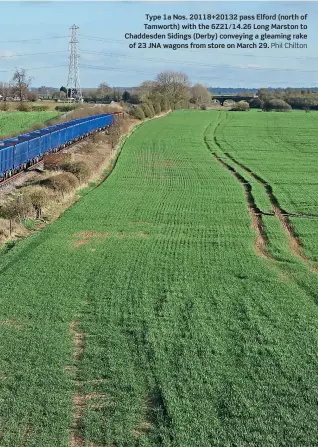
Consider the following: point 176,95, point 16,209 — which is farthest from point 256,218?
point 176,95

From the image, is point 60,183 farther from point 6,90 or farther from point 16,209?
point 6,90

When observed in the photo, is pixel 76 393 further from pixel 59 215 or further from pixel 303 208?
pixel 303 208

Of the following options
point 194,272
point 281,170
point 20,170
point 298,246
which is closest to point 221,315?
point 194,272

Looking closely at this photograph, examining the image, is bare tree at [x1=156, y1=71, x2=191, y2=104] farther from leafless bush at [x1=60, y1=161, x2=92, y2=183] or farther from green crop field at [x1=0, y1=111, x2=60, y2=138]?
leafless bush at [x1=60, y1=161, x2=92, y2=183]

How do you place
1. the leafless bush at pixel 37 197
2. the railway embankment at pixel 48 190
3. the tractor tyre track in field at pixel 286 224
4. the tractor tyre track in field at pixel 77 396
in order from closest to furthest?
the tractor tyre track in field at pixel 77 396 → the tractor tyre track in field at pixel 286 224 → the railway embankment at pixel 48 190 → the leafless bush at pixel 37 197

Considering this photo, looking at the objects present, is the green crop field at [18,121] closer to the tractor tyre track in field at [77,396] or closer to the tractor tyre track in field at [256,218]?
the tractor tyre track in field at [256,218]

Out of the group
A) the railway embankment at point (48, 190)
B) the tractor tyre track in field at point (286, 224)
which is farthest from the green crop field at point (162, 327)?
the railway embankment at point (48, 190)
